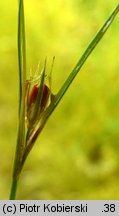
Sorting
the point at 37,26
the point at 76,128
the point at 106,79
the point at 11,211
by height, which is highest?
the point at 37,26

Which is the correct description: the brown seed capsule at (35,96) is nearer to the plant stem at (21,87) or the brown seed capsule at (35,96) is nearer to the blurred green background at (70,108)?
the plant stem at (21,87)

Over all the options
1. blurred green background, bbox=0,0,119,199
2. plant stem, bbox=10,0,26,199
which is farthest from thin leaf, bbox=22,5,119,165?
blurred green background, bbox=0,0,119,199

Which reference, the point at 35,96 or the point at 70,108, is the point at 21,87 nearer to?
the point at 35,96

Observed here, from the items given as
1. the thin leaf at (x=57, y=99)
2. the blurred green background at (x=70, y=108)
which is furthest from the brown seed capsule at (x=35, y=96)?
the blurred green background at (x=70, y=108)

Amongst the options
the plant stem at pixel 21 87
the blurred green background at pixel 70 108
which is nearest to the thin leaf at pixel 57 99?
the plant stem at pixel 21 87

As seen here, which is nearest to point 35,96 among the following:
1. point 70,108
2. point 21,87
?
point 21,87

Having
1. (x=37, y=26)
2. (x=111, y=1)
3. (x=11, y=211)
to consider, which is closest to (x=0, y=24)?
(x=37, y=26)

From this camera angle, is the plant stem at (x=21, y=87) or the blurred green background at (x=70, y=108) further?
the blurred green background at (x=70, y=108)

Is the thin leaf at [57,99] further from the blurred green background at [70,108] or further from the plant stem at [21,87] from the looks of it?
the blurred green background at [70,108]

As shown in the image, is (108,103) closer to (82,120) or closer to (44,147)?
(82,120)

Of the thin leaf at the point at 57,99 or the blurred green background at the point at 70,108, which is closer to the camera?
the thin leaf at the point at 57,99
